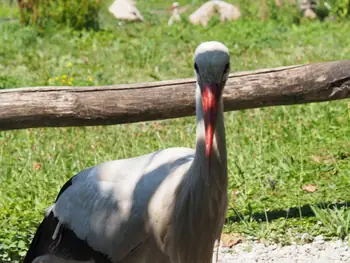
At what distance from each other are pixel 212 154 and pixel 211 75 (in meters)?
0.40

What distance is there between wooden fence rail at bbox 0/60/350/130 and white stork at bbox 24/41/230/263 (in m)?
0.78

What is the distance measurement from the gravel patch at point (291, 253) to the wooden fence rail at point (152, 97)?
923 mm

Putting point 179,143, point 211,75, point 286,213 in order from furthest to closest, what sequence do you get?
point 179,143, point 286,213, point 211,75

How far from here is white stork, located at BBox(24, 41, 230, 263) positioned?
116 inches

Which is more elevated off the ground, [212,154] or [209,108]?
[209,108]

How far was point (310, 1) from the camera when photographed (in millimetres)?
15383

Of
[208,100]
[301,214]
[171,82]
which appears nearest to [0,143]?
[171,82]

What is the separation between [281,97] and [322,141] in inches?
70.9

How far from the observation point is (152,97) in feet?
15.3

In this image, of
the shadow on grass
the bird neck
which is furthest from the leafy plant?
the bird neck

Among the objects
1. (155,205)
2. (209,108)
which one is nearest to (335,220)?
(155,205)

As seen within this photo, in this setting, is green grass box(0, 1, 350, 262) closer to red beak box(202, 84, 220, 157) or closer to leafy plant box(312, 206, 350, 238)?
leafy plant box(312, 206, 350, 238)

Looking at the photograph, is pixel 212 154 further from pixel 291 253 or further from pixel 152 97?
pixel 291 253

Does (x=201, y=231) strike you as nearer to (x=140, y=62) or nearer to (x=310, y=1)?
(x=140, y=62)
